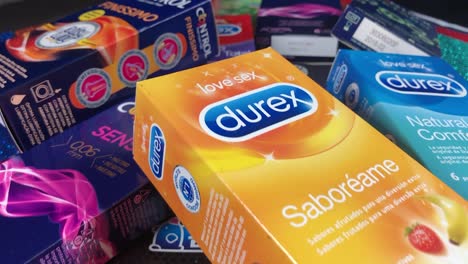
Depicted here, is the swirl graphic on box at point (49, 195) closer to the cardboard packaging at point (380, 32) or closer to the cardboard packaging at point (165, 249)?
the cardboard packaging at point (165, 249)

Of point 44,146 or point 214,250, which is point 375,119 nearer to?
point 214,250

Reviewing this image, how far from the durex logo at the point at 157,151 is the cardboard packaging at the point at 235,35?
1.50ft

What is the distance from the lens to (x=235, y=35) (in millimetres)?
1056

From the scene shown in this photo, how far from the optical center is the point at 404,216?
1.59 ft

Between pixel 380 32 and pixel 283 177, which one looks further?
pixel 380 32

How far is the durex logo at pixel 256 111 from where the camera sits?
21.7 inches

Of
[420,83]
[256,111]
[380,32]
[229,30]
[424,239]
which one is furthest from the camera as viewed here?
[229,30]

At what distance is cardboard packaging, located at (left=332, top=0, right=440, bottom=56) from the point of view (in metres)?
0.95

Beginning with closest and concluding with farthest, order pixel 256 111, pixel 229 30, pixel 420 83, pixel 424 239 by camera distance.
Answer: pixel 424 239, pixel 256 111, pixel 420 83, pixel 229 30

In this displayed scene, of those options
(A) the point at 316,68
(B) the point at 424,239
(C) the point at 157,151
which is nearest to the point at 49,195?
(C) the point at 157,151

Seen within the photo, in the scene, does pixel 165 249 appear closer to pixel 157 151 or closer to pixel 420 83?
pixel 157 151

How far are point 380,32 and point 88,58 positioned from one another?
0.60 metres

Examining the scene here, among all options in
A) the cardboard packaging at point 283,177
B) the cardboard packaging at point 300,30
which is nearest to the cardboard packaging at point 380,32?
the cardboard packaging at point 300,30

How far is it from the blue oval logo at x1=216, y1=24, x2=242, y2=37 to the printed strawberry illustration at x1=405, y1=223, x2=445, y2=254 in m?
0.69
